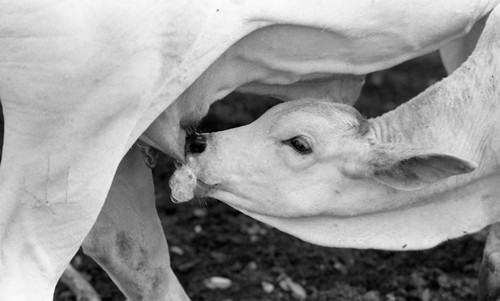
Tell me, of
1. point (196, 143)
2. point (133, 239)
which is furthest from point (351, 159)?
point (133, 239)

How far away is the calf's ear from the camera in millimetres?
3447

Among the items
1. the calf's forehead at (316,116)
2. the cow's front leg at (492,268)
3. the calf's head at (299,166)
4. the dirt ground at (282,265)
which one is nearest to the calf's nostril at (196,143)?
the calf's head at (299,166)

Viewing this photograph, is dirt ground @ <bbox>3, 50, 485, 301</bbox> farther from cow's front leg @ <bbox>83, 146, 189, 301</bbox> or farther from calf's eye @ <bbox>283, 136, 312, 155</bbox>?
calf's eye @ <bbox>283, 136, 312, 155</bbox>

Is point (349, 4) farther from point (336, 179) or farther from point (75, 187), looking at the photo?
point (75, 187)

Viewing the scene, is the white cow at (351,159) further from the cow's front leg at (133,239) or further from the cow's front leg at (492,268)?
the cow's front leg at (492,268)

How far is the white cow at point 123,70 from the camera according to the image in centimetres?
307

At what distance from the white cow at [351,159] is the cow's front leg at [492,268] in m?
0.47

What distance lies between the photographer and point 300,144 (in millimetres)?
3672

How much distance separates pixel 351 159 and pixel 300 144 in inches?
6.6

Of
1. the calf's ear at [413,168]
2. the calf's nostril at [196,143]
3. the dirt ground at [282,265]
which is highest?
the calf's ear at [413,168]

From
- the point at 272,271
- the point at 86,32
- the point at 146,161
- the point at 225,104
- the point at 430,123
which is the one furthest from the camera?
the point at 225,104

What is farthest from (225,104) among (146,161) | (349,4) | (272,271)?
(349,4)

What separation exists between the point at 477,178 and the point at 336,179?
0.51 metres

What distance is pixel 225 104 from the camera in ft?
22.6
